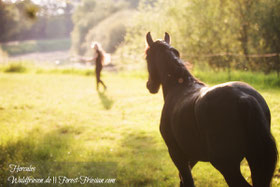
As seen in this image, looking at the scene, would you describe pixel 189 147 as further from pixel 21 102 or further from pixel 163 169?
pixel 21 102

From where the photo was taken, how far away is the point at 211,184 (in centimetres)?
422

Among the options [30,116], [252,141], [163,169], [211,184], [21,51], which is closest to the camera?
[252,141]

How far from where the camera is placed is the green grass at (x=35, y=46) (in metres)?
50.6

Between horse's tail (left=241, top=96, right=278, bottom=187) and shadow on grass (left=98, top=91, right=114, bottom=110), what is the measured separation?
323 inches

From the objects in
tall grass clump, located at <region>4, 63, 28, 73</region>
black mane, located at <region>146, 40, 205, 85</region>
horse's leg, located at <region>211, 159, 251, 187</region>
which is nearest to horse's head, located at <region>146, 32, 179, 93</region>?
black mane, located at <region>146, 40, 205, 85</region>

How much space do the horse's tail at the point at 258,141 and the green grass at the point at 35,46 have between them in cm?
5179

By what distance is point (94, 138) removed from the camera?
7.10 meters

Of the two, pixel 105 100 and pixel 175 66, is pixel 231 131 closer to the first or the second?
pixel 175 66

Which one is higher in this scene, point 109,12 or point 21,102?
point 109,12

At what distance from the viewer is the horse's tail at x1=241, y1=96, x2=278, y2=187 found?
2.33m

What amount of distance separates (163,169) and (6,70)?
21392 millimetres

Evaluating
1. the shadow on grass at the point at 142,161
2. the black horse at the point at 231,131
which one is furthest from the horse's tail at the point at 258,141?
the shadow on grass at the point at 142,161

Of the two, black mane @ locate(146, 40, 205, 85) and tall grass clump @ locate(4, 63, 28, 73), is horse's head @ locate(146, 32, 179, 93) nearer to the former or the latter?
black mane @ locate(146, 40, 205, 85)

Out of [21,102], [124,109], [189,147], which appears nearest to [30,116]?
[21,102]
